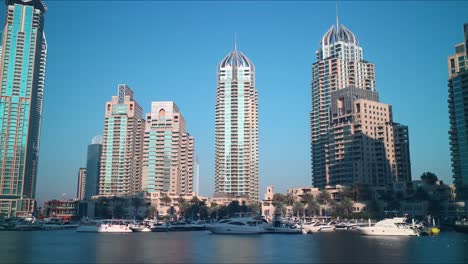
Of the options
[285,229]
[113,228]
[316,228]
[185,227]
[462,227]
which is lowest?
[185,227]

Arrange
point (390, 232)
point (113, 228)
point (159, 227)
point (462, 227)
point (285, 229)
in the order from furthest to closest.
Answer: point (159, 227) < point (113, 228) < point (285, 229) < point (462, 227) < point (390, 232)

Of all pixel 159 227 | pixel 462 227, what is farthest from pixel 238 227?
pixel 462 227

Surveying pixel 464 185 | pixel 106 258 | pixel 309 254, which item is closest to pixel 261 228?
pixel 309 254

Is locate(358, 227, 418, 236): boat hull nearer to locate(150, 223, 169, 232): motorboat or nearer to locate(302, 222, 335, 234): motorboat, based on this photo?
locate(302, 222, 335, 234): motorboat

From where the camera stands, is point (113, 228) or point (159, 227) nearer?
point (113, 228)

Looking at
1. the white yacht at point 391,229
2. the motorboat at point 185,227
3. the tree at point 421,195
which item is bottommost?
the motorboat at point 185,227

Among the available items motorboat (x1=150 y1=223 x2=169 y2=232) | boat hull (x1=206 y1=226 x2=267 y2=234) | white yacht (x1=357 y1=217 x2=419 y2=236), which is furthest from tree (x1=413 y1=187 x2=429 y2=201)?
motorboat (x1=150 y1=223 x2=169 y2=232)

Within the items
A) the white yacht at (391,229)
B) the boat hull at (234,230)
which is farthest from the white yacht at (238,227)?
the white yacht at (391,229)

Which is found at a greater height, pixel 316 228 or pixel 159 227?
pixel 316 228

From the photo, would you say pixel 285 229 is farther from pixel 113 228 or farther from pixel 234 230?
pixel 113 228

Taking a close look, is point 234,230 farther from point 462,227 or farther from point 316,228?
point 462,227

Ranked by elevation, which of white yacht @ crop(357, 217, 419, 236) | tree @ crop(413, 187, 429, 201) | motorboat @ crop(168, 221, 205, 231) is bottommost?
motorboat @ crop(168, 221, 205, 231)

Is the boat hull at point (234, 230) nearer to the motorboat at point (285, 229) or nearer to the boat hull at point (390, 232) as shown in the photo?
the motorboat at point (285, 229)

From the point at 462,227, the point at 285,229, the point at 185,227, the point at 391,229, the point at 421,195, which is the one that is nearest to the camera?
the point at 391,229
